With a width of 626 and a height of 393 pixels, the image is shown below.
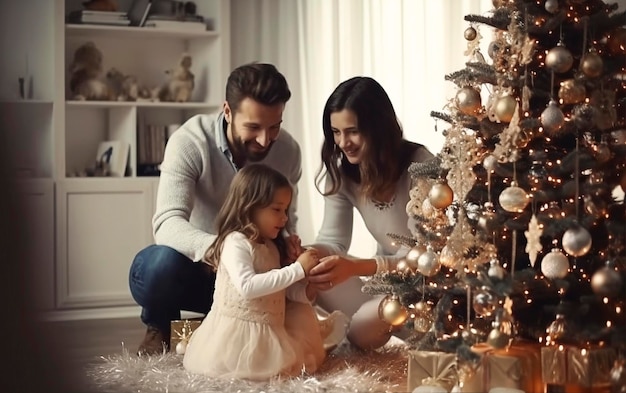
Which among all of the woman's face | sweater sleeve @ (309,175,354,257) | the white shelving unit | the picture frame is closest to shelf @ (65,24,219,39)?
the white shelving unit

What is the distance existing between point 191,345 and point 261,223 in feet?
1.30

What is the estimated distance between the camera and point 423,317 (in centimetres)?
239

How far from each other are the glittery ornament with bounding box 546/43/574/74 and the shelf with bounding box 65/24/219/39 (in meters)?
2.64

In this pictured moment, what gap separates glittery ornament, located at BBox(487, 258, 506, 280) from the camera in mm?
2133

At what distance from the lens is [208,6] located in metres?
4.68

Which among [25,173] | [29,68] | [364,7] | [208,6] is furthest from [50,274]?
[364,7]

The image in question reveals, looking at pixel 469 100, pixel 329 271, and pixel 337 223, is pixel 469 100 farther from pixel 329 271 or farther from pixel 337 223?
pixel 337 223

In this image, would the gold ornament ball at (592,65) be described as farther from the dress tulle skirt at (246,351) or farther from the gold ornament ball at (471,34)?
the dress tulle skirt at (246,351)

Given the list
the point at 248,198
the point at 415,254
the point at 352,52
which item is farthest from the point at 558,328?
the point at 352,52

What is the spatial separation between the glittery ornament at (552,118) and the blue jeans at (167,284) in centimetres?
136

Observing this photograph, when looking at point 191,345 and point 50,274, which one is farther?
point 50,274

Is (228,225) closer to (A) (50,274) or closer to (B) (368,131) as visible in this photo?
(B) (368,131)

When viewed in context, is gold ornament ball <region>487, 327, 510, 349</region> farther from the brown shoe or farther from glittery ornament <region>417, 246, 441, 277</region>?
the brown shoe

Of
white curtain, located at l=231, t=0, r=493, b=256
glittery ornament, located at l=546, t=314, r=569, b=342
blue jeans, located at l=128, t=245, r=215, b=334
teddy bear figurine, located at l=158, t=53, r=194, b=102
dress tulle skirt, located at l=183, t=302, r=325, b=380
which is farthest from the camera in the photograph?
teddy bear figurine, located at l=158, t=53, r=194, b=102
